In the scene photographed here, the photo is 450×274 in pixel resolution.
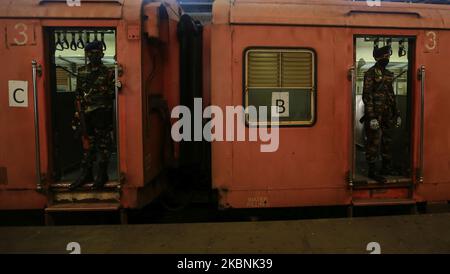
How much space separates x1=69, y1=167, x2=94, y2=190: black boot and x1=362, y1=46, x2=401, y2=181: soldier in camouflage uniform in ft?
11.2

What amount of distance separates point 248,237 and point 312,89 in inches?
71.3

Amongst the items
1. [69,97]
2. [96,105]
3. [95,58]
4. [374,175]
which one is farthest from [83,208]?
[374,175]

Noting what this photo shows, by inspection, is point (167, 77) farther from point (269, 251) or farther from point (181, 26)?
point (269, 251)

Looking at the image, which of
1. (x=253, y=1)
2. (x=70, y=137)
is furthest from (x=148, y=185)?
(x=253, y=1)

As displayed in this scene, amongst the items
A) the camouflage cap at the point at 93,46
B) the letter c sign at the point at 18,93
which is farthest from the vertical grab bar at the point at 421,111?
the letter c sign at the point at 18,93

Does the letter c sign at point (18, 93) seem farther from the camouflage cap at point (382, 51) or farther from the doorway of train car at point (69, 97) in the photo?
the camouflage cap at point (382, 51)

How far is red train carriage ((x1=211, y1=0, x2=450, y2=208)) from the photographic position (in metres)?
3.89

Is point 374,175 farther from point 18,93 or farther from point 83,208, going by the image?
point 18,93

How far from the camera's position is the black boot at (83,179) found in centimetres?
391

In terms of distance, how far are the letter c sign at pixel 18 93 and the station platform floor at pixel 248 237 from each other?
1.33 meters

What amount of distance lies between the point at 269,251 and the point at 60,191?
242 cm

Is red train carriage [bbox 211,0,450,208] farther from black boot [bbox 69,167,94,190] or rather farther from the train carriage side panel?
the train carriage side panel

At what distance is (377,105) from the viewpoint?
4.40 metres

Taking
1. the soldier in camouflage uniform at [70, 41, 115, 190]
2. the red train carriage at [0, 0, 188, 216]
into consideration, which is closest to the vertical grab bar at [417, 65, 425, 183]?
the red train carriage at [0, 0, 188, 216]
